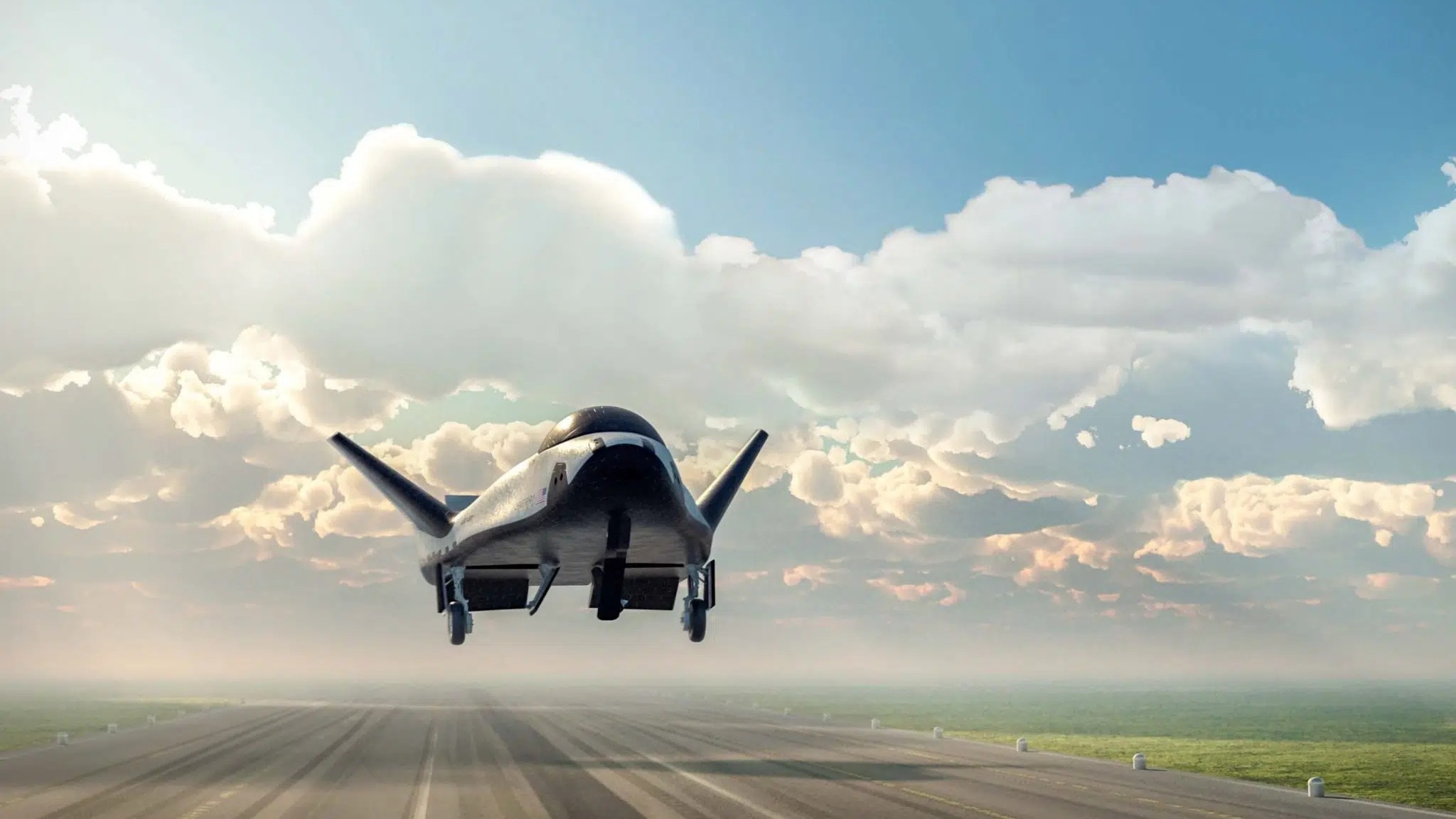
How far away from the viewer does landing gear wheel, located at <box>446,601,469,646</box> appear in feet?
102

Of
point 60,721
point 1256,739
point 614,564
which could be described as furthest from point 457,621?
point 60,721

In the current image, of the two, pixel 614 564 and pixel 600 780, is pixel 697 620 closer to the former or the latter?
pixel 614 564

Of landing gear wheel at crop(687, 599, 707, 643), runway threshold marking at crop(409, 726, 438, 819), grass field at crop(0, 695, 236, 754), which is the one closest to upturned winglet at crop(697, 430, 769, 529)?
landing gear wheel at crop(687, 599, 707, 643)

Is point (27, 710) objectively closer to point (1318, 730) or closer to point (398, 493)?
point (398, 493)

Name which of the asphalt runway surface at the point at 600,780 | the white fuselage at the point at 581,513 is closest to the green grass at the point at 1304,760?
the asphalt runway surface at the point at 600,780

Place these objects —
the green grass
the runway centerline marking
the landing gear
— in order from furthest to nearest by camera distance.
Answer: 1. the green grass
2. the runway centerline marking
3. the landing gear

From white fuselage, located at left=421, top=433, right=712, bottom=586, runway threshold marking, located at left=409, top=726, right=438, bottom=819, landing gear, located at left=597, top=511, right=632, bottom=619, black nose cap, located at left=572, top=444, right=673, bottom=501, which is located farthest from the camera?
runway threshold marking, located at left=409, top=726, right=438, bottom=819

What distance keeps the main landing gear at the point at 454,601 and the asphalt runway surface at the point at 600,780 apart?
5.47m

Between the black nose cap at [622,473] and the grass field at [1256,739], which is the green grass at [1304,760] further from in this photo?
the black nose cap at [622,473]

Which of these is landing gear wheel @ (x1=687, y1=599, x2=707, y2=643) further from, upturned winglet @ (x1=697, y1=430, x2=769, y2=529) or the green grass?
the green grass

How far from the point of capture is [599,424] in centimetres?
2669

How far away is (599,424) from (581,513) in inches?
102

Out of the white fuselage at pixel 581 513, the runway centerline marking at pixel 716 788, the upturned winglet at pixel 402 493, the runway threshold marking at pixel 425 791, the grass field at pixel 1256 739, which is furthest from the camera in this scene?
the grass field at pixel 1256 739

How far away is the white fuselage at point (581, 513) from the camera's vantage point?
971 inches
